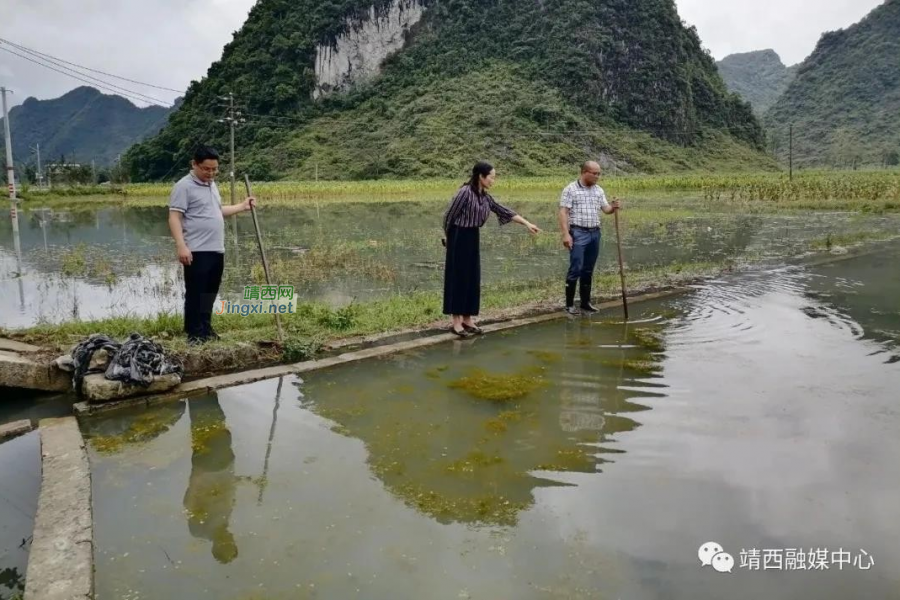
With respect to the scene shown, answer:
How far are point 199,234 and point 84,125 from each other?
212 metres

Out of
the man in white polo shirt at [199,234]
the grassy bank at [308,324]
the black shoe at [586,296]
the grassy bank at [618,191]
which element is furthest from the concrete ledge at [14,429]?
the grassy bank at [618,191]

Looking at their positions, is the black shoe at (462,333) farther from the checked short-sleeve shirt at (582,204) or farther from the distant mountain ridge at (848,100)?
the distant mountain ridge at (848,100)

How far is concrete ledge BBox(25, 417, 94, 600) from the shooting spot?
2105 mm

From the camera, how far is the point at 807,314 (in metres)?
6.36

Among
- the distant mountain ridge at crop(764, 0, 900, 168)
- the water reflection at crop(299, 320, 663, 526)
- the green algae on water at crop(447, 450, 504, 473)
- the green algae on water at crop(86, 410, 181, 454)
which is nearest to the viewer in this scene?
the water reflection at crop(299, 320, 663, 526)

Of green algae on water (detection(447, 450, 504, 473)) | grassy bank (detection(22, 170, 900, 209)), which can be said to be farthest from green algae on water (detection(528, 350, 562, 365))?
grassy bank (detection(22, 170, 900, 209))

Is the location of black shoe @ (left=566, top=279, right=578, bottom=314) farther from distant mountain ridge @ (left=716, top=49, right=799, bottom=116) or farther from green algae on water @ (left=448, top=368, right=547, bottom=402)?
distant mountain ridge @ (left=716, top=49, right=799, bottom=116)

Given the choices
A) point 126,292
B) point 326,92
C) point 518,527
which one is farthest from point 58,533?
point 326,92

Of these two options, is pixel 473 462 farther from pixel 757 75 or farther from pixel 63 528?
pixel 757 75

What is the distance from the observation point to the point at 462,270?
5.47m

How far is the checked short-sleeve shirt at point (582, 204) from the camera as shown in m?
6.19

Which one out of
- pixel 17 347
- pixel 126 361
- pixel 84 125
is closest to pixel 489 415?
pixel 126 361

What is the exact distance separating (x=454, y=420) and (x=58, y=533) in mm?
1957

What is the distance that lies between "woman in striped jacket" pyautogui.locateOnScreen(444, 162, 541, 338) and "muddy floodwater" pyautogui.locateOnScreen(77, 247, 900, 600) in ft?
2.00
